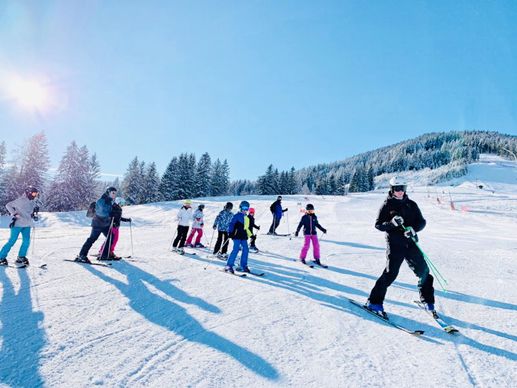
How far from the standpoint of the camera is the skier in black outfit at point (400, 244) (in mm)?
4852

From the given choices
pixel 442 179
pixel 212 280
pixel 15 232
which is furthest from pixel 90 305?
pixel 442 179

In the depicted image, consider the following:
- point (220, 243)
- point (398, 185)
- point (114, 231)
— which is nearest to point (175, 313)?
point (398, 185)

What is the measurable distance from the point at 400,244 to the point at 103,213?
7.42m

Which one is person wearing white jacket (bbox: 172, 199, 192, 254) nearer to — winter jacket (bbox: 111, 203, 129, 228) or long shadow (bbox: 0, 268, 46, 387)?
winter jacket (bbox: 111, 203, 129, 228)

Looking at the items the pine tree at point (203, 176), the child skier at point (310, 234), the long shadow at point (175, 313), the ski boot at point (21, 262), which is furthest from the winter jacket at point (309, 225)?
the pine tree at point (203, 176)

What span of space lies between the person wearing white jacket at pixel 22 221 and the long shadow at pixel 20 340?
7.33 ft

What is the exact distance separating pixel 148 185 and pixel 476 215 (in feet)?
171

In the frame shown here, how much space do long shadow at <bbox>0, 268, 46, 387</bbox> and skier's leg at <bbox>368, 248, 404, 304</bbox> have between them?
472 centimetres

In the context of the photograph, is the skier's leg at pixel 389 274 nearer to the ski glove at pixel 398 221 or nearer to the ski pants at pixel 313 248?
the ski glove at pixel 398 221

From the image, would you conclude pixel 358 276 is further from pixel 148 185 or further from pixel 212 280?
pixel 148 185

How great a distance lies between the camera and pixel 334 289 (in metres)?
6.48

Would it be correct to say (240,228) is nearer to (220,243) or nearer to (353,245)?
(220,243)

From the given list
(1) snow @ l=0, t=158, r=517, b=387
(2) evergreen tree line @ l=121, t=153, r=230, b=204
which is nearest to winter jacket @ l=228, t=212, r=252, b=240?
(1) snow @ l=0, t=158, r=517, b=387

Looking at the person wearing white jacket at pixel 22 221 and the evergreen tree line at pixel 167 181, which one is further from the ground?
the evergreen tree line at pixel 167 181
